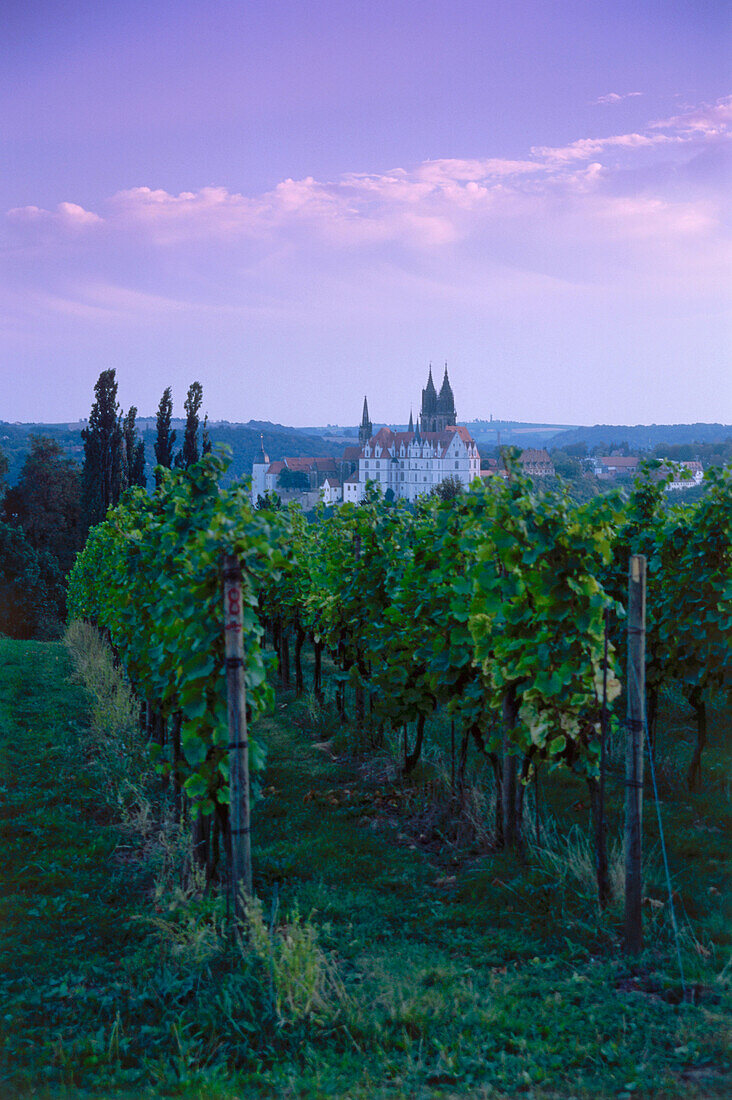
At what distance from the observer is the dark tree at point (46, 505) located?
50.8 m

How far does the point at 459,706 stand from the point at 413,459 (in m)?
132

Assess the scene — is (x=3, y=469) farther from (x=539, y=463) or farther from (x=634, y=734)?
(x=539, y=463)

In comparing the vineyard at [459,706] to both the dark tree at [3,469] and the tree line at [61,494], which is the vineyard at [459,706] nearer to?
the tree line at [61,494]

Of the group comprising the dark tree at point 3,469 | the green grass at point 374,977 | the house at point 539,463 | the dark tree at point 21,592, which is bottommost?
the dark tree at point 21,592

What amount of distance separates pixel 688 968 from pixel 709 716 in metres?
8.40

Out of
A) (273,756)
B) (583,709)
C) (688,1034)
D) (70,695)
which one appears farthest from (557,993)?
(70,695)

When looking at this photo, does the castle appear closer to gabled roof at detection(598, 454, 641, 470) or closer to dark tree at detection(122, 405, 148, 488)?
gabled roof at detection(598, 454, 641, 470)

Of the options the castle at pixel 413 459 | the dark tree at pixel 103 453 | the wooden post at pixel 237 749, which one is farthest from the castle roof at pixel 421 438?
the wooden post at pixel 237 749

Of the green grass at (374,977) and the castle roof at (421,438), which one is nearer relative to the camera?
the green grass at (374,977)

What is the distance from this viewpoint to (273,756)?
11.3 m

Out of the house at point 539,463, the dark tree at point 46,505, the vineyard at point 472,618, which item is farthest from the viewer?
the house at point 539,463

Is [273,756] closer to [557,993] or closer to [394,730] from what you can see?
[394,730]

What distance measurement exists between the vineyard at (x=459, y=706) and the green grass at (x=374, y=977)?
4 cm

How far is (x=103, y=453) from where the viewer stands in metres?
42.4
